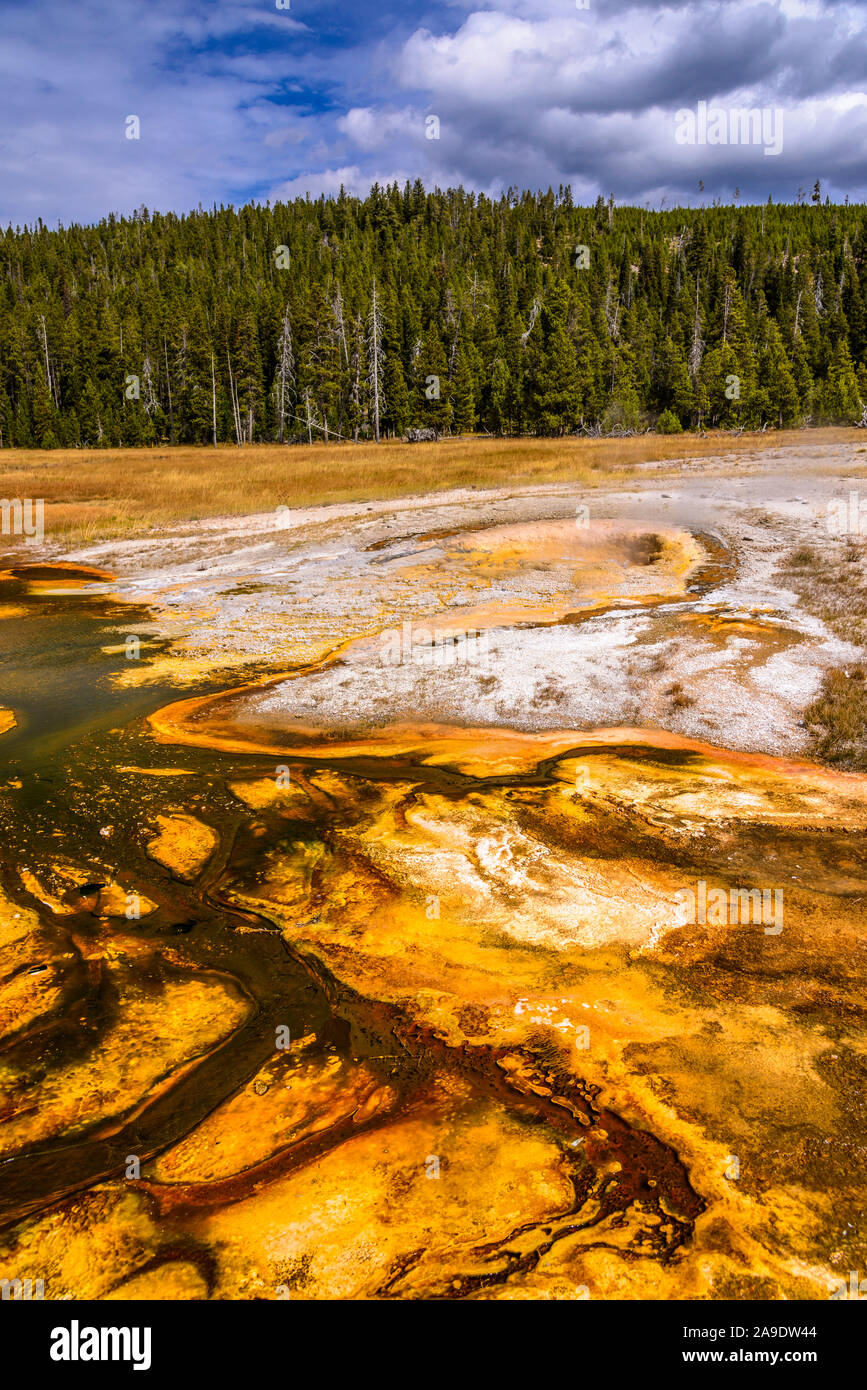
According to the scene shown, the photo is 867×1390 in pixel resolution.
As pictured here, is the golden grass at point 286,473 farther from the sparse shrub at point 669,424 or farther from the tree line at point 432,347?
the tree line at point 432,347

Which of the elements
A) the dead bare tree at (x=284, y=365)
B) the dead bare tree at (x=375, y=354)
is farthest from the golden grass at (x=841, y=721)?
the dead bare tree at (x=284, y=365)

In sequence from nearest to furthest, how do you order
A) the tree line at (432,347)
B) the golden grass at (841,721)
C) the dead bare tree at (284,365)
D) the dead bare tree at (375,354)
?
1. the golden grass at (841,721)
2. the dead bare tree at (375,354)
3. the tree line at (432,347)
4. the dead bare tree at (284,365)

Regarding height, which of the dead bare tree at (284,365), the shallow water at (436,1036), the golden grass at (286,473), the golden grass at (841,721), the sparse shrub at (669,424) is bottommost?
the shallow water at (436,1036)

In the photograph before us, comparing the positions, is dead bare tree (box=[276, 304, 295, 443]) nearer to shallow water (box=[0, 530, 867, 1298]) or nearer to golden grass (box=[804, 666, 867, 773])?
golden grass (box=[804, 666, 867, 773])

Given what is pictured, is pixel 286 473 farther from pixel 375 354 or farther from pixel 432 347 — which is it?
pixel 432 347

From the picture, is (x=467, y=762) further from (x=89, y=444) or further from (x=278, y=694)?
(x=89, y=444)
